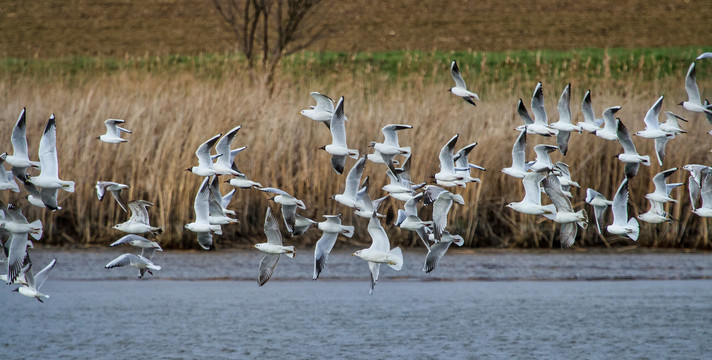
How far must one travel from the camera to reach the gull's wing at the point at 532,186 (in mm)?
6988

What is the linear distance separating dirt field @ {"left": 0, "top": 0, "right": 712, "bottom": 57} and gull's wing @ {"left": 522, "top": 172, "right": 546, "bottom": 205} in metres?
38.2

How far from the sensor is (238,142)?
1278 cm

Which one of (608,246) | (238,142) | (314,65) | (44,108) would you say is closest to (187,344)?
(238,142)

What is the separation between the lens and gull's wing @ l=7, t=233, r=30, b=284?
660 cm

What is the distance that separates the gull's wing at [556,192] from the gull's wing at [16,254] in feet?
10.9

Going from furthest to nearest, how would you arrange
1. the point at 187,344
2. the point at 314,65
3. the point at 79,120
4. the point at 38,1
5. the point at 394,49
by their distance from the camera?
the point at 38,1
the point at 394,49
the point at 314,65
the point at 79,120
the point at 187,344

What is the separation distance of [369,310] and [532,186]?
504 cm

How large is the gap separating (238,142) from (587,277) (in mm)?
4379

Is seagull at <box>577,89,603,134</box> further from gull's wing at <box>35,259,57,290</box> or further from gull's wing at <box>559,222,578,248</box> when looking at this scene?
gull's wing at <box>35,259,57,290</box>

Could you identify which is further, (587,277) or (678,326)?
(587,277)

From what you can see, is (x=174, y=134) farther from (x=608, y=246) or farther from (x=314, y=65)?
(x=314, y=65)

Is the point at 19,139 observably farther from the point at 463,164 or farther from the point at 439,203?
the point at 463,164

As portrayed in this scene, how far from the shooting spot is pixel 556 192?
22.3ft

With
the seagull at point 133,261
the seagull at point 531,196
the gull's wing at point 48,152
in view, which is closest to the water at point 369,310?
the seagull at point 133,261
